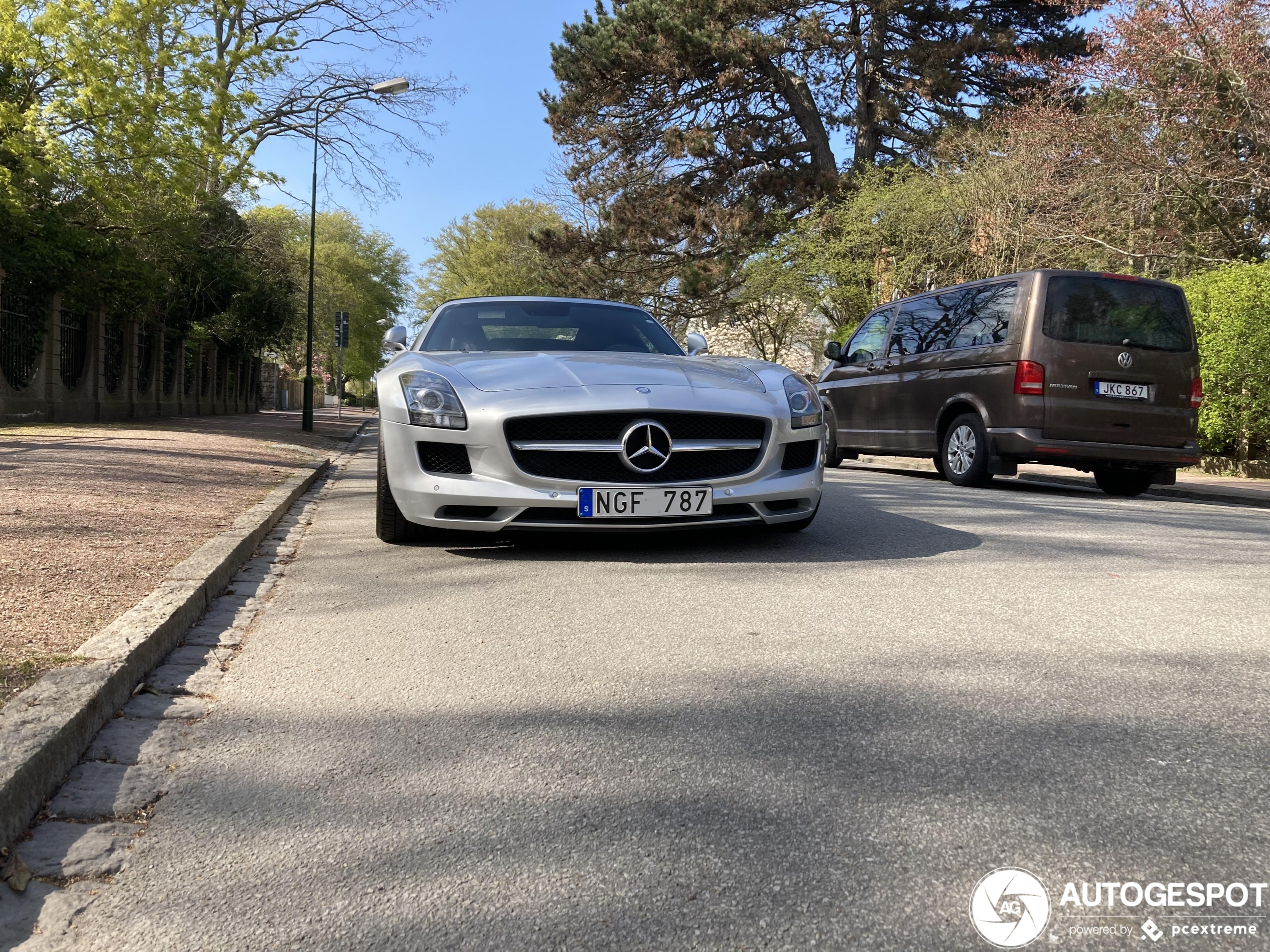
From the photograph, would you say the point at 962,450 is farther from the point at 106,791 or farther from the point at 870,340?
the point at 106,791

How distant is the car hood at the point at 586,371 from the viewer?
511 centimetres

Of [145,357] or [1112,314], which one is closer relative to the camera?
[1112,314]

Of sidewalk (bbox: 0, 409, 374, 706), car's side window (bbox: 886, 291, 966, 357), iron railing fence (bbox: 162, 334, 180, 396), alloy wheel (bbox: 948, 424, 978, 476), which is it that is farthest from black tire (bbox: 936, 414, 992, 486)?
iron railing fence (bbox: 162, 334, 180, 396)

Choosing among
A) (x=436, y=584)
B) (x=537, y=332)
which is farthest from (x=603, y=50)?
(x=436, y=584)

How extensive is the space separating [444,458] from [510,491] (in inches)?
16.1

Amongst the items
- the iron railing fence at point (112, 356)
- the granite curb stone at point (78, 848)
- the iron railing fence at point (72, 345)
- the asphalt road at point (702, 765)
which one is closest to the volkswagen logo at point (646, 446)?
the asphalt road at point (702, 765)

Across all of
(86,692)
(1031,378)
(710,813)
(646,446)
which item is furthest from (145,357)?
(710,813)

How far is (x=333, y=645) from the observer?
3631 mm

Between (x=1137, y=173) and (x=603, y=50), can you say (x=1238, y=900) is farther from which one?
(x=603, y=50)

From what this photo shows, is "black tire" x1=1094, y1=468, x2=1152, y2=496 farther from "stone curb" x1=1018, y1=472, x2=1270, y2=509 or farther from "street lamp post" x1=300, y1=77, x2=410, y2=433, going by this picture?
"street lamp post" x1=300, y1=77, x2=410, y2=433

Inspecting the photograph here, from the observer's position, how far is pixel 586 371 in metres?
5.26

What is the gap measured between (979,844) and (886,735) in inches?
23.9

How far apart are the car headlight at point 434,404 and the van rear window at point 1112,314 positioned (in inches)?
243

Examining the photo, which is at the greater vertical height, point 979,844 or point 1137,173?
point 1137,173
